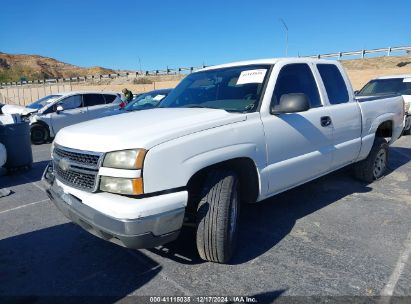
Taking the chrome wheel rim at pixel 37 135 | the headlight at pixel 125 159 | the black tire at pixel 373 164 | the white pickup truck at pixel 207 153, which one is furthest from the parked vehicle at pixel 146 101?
the headlight at pixel 125 159

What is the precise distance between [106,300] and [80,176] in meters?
1.01

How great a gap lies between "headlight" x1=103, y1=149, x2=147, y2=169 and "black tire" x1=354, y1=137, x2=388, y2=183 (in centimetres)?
403

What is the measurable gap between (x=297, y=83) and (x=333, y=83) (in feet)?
2.69

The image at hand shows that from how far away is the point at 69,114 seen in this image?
1144cm

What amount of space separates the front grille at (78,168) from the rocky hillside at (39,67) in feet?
422

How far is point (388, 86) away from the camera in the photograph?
1057cm

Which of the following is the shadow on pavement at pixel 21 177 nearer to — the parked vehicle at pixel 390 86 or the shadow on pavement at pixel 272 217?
the shadow on pavement at pixel 272 217

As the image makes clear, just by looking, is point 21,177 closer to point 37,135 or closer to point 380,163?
point 37,135

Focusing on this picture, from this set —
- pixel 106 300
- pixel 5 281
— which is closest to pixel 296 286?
pixel 106 300

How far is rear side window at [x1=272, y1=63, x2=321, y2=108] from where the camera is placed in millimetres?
3783

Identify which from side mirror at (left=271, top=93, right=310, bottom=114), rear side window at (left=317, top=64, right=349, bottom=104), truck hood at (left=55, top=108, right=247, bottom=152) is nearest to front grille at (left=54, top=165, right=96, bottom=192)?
truck hood at (left=55, top=108, right=247, bottom=152)

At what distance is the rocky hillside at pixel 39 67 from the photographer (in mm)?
123075

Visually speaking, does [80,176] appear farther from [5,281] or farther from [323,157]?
[323,157]

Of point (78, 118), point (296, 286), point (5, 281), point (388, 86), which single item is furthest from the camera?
point (78, 118)
